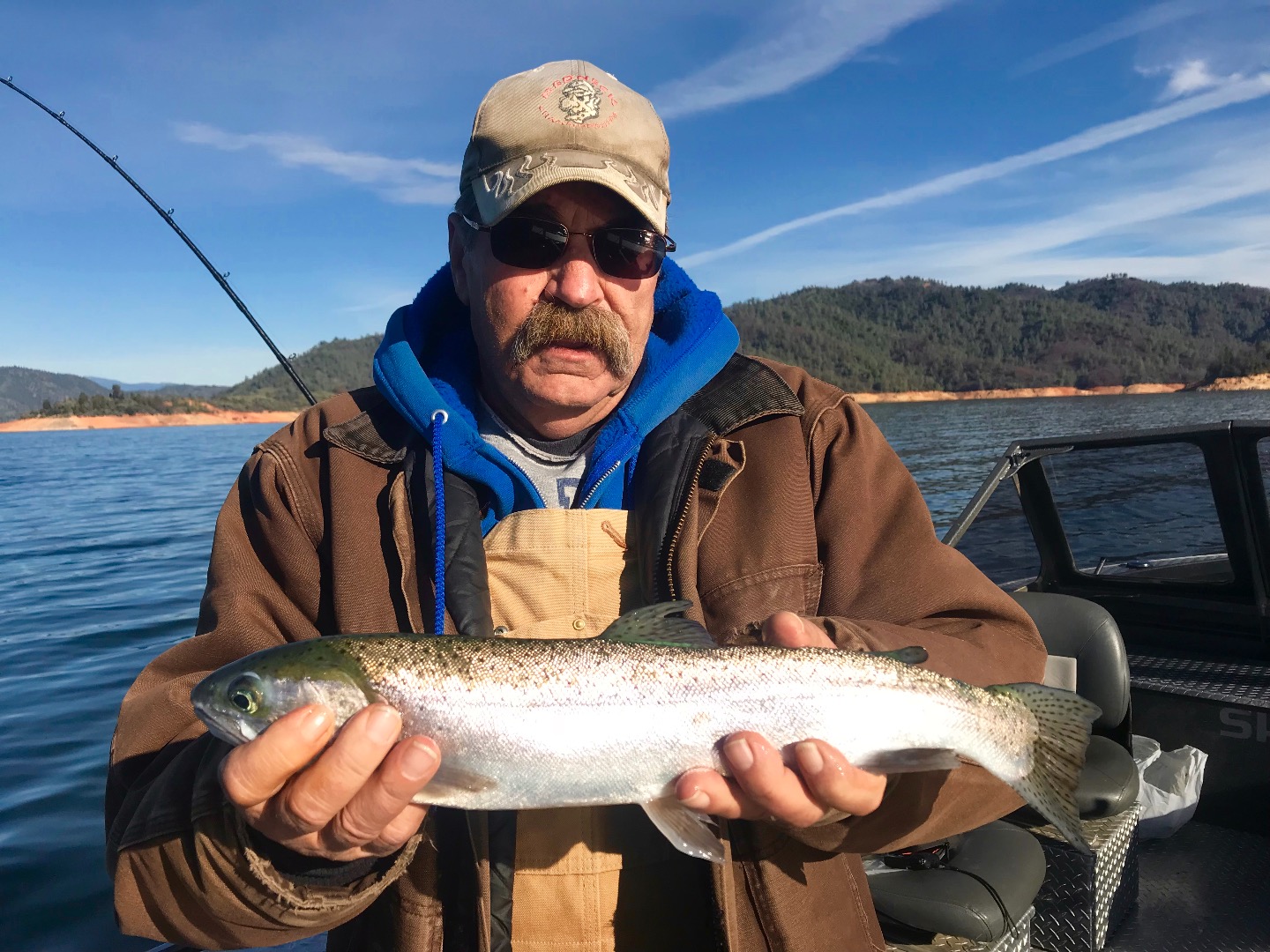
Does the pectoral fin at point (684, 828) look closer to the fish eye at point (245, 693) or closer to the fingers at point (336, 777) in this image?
the fingers at point (336, 777)

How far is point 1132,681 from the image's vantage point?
543 cm

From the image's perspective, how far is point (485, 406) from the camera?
296cm

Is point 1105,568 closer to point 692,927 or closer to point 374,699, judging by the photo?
point 692,927

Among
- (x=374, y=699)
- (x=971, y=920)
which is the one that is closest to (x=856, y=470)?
(x=374, y=699)

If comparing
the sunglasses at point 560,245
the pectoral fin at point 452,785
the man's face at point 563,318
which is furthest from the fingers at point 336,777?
the sunglasses at point 560,245

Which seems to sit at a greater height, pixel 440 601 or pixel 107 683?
pixel 440 601

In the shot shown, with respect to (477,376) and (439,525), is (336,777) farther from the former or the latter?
(477,376)

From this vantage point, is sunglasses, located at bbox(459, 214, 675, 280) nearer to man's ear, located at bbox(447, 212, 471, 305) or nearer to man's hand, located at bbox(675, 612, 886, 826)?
man's ear, located at bbox(447, 212, 471, 305)

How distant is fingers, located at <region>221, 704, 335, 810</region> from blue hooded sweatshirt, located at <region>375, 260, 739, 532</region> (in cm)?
92

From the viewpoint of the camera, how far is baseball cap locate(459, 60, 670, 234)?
8.76 ft

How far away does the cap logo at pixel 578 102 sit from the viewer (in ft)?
8.85

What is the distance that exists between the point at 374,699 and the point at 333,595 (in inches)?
16.4

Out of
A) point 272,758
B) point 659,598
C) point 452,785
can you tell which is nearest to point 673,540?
point 659,598

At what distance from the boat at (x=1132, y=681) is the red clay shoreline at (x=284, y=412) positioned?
12989cm
